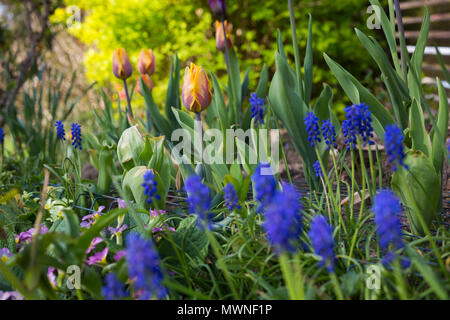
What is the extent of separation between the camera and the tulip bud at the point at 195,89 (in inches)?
57.6

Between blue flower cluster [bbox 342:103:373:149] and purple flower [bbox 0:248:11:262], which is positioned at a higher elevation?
blue flower cluster [bbox 342:103:373:149]

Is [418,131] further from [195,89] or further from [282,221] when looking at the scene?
[282,221]

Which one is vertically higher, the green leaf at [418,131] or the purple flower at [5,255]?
the green leaf at [418,131]

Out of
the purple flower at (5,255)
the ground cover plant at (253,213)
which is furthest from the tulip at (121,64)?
the purple flower at (5,255)

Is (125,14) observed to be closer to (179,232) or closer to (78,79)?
(78,79)

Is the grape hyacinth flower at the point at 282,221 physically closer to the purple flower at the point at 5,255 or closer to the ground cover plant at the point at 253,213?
the ground cover plant at the point at 253,213

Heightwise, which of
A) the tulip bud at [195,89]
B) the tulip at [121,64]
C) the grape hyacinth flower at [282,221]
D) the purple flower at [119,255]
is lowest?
the purple flower at [119,255]

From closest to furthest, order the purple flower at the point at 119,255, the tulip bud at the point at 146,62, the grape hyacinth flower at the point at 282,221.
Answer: the grape hyacinth flower at the point at 282,221 < the purple flower at the point at 119,255 < the tulip bud at the point at 146,62

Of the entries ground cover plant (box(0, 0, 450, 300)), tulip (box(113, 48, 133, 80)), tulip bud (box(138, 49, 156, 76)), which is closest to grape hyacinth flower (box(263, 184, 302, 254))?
ground cover plant (box(0, 0, 450, 300))

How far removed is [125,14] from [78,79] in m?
2.65

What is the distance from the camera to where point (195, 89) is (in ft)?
4.81

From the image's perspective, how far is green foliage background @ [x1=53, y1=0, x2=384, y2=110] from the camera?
4.44 m

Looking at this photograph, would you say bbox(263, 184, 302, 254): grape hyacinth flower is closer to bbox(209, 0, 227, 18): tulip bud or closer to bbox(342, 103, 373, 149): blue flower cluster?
bbox(342, 103, 373, 149): blue flower cluster

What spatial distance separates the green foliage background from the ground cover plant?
8.26ft
